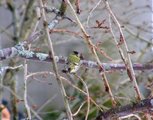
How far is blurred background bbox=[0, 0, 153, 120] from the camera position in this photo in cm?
322

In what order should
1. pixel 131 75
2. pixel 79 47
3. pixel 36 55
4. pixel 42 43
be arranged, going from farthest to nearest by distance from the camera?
pixel 79 47 < pixel 42 43 < pixel 36 55 < pixel 131 75

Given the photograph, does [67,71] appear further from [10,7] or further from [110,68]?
[10,7]

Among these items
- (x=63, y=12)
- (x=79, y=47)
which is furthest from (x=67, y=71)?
(x=79, y=47)

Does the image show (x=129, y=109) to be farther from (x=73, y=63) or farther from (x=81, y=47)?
(x=81, y=47)

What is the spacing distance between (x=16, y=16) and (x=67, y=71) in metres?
2.56

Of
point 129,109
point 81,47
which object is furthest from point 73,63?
point 81,47

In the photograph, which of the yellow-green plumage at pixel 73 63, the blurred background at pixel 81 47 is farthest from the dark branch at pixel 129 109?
the blurred background at pixel 81 47

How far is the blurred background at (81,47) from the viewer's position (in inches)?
127

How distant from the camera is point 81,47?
16.5 feet

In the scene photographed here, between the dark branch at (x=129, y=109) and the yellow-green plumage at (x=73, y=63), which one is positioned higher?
the yellow-green plumage at (x=73, y=63)

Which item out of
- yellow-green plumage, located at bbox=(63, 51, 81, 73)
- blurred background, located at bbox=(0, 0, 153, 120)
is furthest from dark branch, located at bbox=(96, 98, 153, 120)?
blurred background, located at bbox=(0, 0, 153, 120)

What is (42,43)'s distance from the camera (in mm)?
3395

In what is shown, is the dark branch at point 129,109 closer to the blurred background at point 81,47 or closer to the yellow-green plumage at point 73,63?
the yellow-green plumage at point 73,63

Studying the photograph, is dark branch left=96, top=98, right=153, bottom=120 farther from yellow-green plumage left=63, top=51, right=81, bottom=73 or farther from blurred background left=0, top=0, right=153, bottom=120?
blurred background left=0, top=0, right=153, bottom=120
